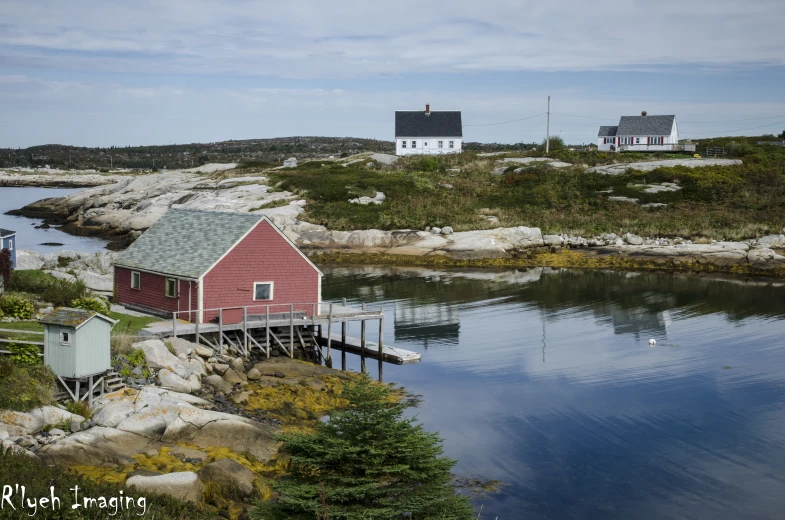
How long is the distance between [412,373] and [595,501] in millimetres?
13249

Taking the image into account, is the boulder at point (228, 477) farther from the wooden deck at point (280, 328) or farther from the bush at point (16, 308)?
the bush at point (16, 308)

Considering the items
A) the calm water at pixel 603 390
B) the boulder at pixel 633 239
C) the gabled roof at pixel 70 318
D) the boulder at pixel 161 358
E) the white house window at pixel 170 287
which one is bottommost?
the calm water at pixel 603 390

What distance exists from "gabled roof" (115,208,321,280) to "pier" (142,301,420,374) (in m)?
1.90

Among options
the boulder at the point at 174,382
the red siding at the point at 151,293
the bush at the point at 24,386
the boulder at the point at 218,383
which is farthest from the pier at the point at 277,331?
the bush at the point at 24,386

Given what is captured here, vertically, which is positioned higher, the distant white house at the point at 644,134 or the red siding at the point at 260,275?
the distant white house at the point at 644,134

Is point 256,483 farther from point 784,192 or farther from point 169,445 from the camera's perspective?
point 784,192

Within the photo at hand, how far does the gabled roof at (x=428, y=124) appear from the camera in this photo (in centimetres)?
11056

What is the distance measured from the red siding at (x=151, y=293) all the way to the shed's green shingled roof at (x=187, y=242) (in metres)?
0.43

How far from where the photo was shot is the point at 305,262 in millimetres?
35906

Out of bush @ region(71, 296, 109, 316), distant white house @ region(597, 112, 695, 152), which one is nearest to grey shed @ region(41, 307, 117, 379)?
bush @ region(71, 296, 109, 316)

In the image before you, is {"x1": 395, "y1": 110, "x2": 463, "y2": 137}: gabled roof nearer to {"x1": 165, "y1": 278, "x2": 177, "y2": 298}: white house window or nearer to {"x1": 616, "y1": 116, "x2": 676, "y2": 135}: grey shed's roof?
{"x1": 616, "y1": 116, "x2": 676, "y2": 135}: grey shed's roof

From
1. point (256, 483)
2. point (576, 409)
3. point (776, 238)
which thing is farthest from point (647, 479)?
point (776, 238)

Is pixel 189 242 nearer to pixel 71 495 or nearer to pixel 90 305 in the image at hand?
pixel 90 305

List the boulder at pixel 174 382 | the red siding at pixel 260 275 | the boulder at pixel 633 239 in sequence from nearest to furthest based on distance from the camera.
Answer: the boulder at pixel 174 382 < the red siding at pixel 260 275 < the boulder at pixel 633 239
